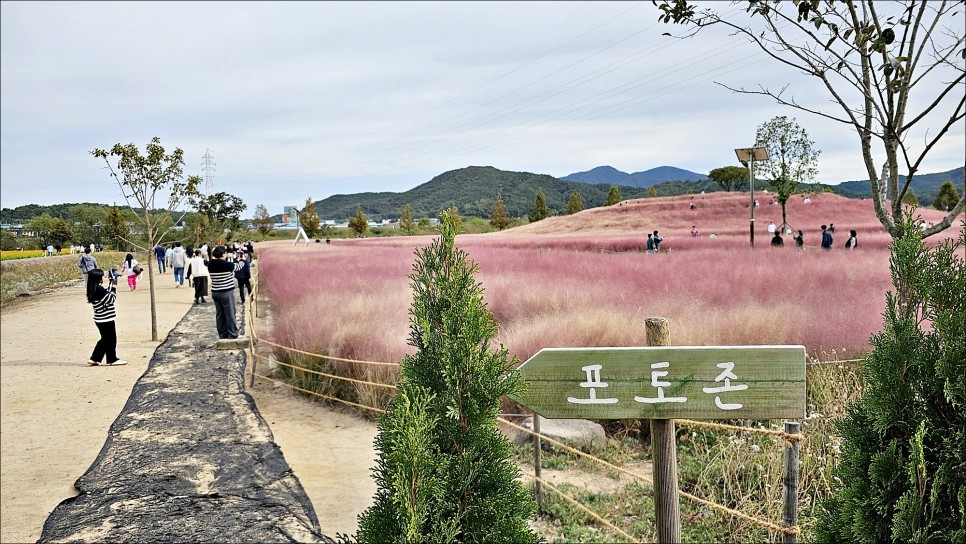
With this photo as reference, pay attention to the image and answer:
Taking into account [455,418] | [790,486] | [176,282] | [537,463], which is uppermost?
[455,418]

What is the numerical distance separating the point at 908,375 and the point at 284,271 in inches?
542

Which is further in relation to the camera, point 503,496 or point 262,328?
point 262,328

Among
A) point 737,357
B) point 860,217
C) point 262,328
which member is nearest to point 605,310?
point 737,357

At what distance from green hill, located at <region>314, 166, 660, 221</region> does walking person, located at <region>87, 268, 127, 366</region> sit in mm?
40463

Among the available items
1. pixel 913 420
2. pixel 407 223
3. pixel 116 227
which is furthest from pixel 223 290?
pixel 407 223

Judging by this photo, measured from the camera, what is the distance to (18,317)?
1.87 m

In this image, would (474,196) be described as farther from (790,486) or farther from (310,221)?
(790,486)

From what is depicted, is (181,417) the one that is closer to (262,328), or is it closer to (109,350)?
(109,350)

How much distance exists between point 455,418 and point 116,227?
2939 millimetres

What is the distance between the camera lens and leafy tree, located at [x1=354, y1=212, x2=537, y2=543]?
1.69 metres

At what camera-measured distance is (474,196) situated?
5597 cm

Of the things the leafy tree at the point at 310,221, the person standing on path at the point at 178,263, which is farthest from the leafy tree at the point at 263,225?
the person standing on path at the point at 178,263

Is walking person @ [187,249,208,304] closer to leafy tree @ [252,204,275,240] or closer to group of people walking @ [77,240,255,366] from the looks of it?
group of people walking @ [77,240,255,366]

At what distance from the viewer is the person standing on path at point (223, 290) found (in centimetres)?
807
